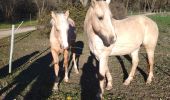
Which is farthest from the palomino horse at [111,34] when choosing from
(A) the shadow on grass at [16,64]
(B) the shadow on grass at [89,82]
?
(A) the shadow on grass at [16,64]

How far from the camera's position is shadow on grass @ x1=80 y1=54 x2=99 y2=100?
8.73 m

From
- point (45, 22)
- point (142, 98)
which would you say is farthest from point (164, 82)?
point (45, 22)

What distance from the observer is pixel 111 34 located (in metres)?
7.40

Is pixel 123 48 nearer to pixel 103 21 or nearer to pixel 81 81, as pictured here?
pixel 103 21

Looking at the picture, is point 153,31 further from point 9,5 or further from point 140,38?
point 9,5

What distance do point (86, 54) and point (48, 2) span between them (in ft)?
119

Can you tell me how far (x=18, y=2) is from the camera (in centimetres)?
4912

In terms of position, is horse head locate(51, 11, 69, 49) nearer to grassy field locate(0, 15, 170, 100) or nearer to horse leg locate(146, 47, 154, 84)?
grassy field locate(0, 15, 170, 100)

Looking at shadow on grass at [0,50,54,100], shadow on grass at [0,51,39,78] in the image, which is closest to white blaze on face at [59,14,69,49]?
shadow on grass at [0,50,54,100]

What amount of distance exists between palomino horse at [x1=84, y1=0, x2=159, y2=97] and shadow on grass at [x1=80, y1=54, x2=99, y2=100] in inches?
15.7

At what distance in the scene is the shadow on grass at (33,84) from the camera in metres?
8.83

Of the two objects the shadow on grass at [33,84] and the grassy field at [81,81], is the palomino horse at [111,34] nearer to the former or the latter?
the grassy field at [81,81]

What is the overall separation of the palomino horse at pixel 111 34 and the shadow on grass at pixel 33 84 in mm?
1747

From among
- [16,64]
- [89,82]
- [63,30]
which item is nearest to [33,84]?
[89,82]
